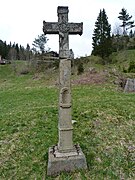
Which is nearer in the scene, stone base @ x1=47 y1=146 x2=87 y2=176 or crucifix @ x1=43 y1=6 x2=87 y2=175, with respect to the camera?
crucifix @ x1=43 y1=6 x2=87 y2=175

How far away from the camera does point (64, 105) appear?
5191mm

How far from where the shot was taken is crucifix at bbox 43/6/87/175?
5.05m

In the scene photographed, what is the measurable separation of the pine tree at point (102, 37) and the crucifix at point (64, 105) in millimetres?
33561

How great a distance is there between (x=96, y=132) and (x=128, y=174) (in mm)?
1682

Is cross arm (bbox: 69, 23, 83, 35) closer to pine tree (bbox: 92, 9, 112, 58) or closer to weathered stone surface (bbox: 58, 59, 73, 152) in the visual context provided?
weathered stone surface (bbox: 58, 59, 73, 152)

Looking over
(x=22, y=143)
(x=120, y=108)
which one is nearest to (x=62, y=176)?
(x=22, y=143)

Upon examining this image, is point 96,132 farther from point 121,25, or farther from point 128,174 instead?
point 121,25

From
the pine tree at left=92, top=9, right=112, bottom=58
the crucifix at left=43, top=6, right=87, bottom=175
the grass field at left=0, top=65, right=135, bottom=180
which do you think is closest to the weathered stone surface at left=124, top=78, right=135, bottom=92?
the grass field at left=0, top=65, right=135, bottom=180

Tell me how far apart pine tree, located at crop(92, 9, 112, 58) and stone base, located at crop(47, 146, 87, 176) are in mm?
33722

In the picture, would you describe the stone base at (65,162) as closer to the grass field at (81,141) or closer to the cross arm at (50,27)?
the grass field at (81,141)

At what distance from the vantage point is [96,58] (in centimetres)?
3722

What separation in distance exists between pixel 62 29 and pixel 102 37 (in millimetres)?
35727

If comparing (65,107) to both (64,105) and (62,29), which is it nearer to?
(64,105)


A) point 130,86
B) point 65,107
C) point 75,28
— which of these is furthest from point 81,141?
point 130,86
